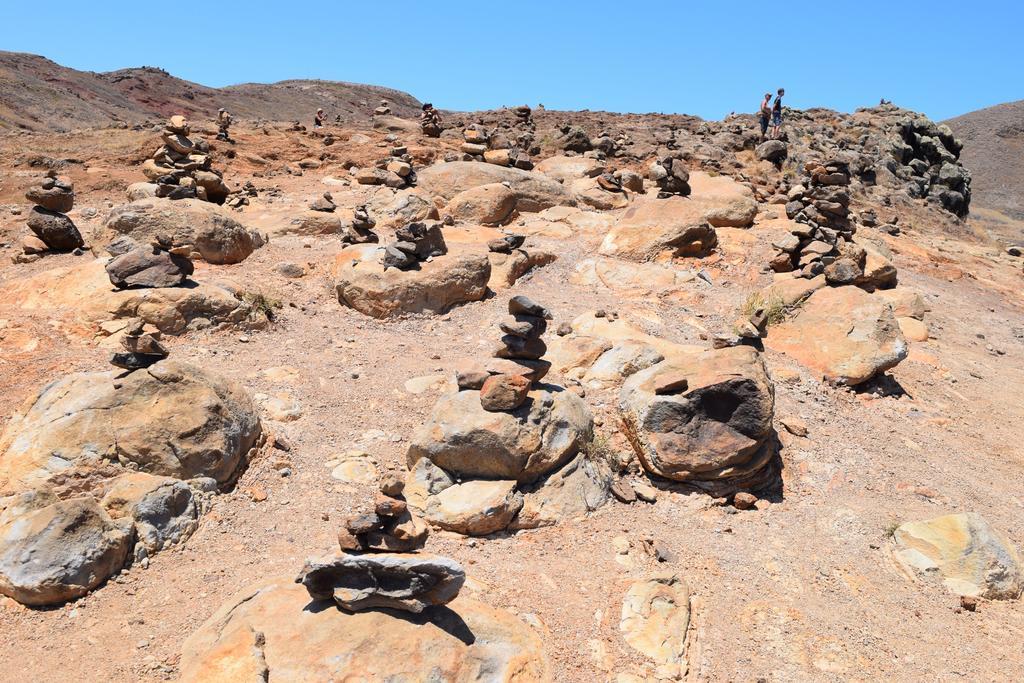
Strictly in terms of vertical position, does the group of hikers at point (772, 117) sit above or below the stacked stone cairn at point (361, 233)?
above

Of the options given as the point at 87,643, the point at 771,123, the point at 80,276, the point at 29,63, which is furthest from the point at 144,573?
the point at 29,63

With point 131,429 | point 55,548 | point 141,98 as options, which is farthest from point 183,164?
point 141,98

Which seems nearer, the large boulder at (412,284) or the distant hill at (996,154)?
the large boulder at (412,284)

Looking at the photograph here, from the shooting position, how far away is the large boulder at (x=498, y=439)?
7.25 m

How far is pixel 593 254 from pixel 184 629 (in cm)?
1039

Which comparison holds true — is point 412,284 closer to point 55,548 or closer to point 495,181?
point 495,181

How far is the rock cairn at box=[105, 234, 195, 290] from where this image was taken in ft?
31.6

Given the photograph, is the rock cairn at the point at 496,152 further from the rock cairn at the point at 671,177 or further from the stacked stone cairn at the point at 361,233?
the stacked stone cairn at the point at 361,233

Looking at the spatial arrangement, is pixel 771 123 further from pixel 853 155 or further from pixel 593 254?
pixel 593 254

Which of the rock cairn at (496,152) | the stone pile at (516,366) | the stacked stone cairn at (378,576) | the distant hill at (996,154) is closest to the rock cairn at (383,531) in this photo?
the stacked stone cairn at (378,576)

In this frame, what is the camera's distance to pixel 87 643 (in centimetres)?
515

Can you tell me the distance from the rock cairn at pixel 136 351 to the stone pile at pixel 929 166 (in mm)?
28334

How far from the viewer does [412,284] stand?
11398 mm

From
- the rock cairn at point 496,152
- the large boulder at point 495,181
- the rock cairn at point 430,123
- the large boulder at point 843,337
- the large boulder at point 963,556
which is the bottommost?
the large boulder at point 963,556
